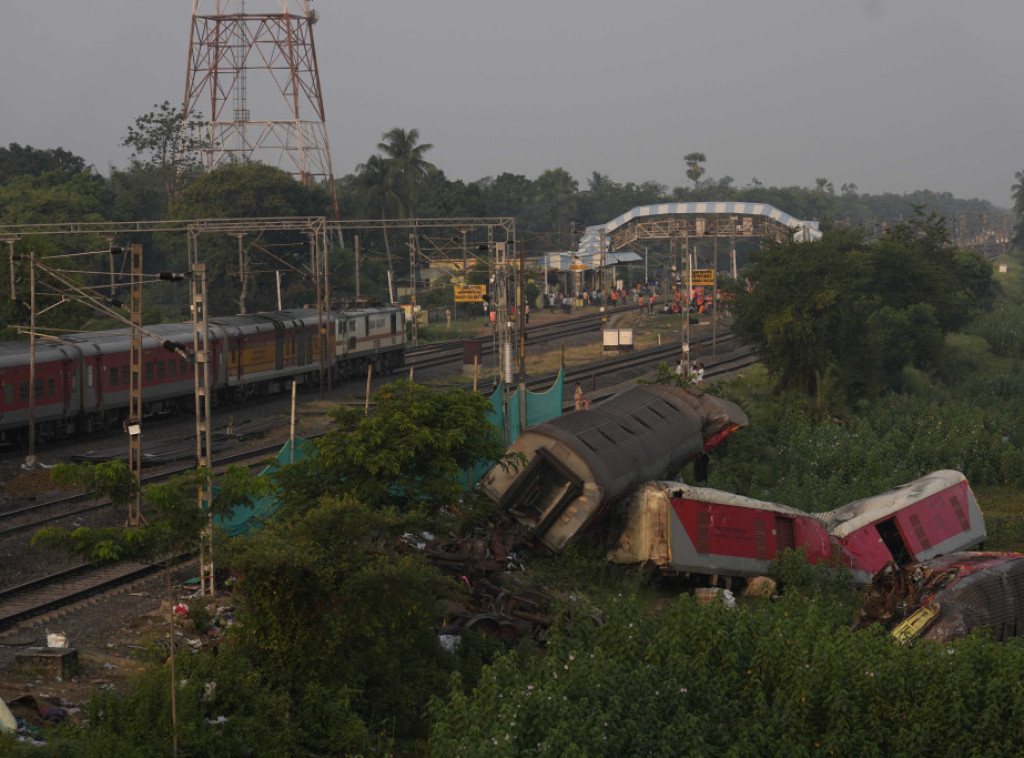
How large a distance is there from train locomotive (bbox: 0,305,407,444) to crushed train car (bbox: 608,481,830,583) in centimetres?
1053

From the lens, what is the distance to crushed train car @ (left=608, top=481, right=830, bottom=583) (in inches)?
926

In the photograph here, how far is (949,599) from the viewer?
18703mm

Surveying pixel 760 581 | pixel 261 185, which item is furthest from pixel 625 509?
pixel 261 185

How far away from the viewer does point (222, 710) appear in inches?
571

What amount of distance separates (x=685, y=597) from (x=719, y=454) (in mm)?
19154

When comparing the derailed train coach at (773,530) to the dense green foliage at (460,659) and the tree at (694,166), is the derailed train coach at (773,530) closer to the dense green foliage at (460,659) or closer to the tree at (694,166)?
the dense green foliage at (460,659)

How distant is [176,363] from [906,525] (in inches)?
948

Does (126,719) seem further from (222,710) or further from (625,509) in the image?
(625,509)

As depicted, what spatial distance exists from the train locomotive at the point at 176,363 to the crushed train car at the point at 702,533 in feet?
34.6

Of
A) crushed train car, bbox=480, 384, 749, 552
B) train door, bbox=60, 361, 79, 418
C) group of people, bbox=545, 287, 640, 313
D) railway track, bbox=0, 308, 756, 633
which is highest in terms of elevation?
group of people, bbox=545, 287, 640, 313

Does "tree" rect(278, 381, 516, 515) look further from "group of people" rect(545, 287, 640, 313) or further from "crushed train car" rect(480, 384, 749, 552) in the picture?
"group of people" rect(545, 287, 640, 313)

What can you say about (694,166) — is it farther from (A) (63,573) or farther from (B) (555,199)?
(A) (63,573)

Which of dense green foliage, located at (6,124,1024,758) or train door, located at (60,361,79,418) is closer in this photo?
dense green foliage, located at (6,124,1024,758)

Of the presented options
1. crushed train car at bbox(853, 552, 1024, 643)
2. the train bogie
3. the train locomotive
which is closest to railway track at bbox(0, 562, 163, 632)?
the train locomotive
